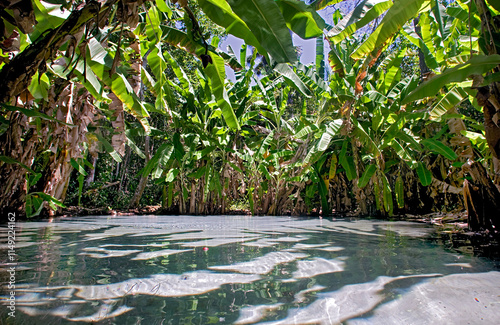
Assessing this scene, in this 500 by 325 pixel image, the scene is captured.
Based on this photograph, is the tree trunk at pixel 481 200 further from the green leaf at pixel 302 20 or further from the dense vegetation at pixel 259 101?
the green leaf at pixel 302 20

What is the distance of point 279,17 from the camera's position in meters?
0.98

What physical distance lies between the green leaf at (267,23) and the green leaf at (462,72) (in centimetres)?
93

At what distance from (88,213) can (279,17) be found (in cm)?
651

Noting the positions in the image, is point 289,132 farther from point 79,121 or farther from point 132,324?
point 132,324

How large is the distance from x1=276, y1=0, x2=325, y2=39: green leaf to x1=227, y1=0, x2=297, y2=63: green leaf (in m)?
0.08

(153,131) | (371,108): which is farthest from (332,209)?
(153,131)

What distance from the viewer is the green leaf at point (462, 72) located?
127 centimetres

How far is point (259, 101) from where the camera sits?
17.7 ft

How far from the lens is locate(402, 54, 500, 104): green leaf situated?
127cm

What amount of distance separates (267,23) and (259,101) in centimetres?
446

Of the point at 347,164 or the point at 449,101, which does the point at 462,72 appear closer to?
the point at 449,101

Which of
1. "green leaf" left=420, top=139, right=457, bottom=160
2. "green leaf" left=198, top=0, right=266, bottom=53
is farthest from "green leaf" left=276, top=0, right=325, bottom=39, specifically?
"green leaf" left=420, top=139, right=457, bottom=160

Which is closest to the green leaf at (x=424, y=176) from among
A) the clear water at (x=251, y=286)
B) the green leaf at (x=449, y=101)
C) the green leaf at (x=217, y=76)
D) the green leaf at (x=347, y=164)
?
the green leaf at (x=347, y=164)

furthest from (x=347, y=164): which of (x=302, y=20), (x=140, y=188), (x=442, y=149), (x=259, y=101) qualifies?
(x=140, y=188)
